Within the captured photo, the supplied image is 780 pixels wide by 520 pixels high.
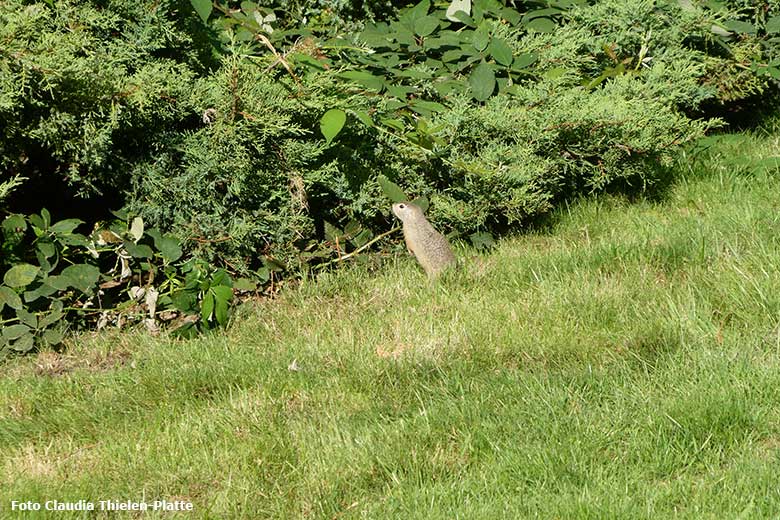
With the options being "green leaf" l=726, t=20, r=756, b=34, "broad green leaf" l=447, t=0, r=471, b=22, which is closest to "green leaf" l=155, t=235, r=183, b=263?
"broad green leaf" l=447, t=0, r=471, b=22

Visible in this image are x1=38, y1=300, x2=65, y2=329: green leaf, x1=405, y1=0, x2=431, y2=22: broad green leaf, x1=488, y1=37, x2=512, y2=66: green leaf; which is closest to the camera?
x1=38, y1=300, x2=65, y2=329: green leaf

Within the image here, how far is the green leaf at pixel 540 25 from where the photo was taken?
5609 millimetres

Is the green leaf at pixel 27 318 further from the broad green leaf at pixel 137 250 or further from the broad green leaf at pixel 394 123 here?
the broad green leaf at pixel 394 123

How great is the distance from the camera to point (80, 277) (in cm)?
425

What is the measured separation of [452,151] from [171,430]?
209cm

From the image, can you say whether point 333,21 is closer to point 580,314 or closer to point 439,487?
point 580,314

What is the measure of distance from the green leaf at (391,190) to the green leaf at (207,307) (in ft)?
3.24

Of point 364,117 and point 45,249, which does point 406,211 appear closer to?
point 364,117

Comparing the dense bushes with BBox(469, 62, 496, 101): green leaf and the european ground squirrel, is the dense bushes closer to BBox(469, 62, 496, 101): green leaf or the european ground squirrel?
BBox(469, 62, 496, 101): green leaf

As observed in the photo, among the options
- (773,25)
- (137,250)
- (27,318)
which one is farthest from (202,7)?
(773,25)

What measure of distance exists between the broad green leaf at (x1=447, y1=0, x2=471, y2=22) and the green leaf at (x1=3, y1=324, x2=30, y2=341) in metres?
2.90

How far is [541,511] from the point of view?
9.44ft

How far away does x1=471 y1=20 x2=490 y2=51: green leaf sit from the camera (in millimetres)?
5309

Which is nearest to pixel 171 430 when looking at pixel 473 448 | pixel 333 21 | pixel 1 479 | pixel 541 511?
pixel 1 479
